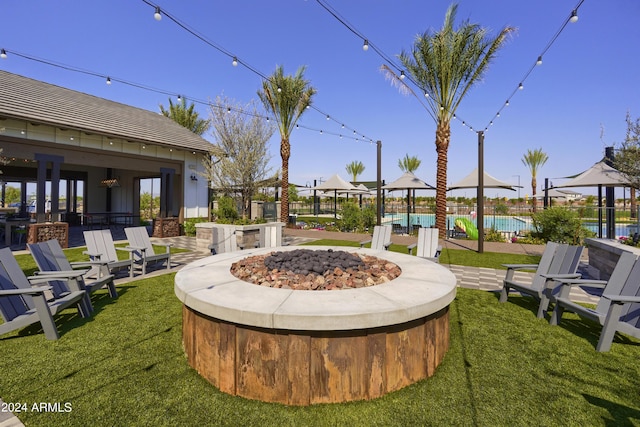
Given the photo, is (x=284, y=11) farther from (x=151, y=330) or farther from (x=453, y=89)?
(x=151, y=330)

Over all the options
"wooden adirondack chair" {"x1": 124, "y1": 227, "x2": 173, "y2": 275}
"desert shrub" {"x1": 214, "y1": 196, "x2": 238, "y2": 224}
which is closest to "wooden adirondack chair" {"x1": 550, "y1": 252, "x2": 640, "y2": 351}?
"wooden adirondack chair" {"x1": 124, "y1": 227, "x2": 173, "y2": 275}

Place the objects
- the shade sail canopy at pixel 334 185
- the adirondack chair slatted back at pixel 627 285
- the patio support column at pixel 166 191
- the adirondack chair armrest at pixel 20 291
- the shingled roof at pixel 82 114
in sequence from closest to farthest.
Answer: the adirondack chair armrest at pixel 20 291 < the adirondack chair slatted back at pixel 627 285 < the shingled roof at pixel 82 114 < the patio support column at pixel 166 191 < the shade sail canopy at pixel 334 185

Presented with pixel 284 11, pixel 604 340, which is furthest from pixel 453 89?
pixel 604 340

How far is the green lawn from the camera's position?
2.36m

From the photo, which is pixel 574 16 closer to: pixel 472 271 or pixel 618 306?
pixel 472 271

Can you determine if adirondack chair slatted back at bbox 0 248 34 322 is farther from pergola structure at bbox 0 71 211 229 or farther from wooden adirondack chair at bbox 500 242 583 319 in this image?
wooden adirondack chair at bbox 500 242 583 319

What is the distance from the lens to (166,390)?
2.70 metres

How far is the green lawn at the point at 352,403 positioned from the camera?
92.9 inches

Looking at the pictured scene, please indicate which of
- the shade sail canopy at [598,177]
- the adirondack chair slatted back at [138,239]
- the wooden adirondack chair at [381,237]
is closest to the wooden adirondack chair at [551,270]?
the wooden adirondack chair at [381,237]

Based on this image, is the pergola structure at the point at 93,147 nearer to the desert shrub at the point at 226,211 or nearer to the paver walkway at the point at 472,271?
the paver walkway at the point at 472,271

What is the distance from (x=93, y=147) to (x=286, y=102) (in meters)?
9.92

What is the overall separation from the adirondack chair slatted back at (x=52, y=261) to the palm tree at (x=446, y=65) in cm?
1268

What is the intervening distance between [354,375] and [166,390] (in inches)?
64.5

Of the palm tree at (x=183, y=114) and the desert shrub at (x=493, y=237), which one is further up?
the palm tree at (x=183, y=114)
